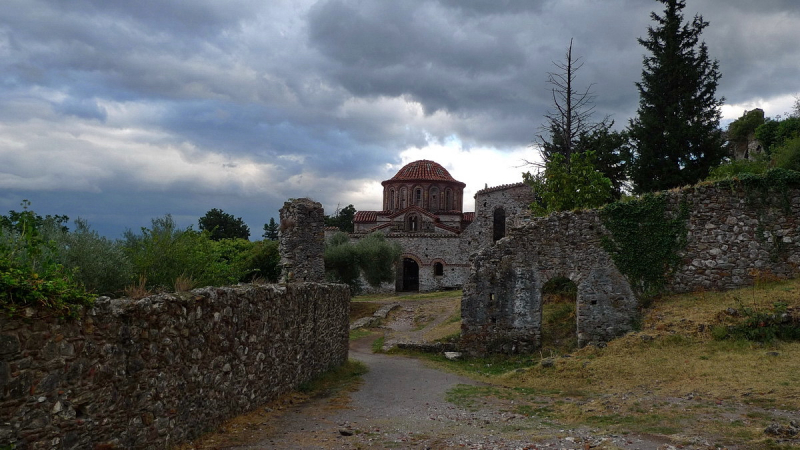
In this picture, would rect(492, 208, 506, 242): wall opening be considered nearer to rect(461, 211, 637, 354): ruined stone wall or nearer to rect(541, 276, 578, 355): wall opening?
rect(541, 276, 578, 355): wall opening

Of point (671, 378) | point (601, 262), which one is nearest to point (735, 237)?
point (601, 262)

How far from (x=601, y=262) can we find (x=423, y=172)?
3921 cm

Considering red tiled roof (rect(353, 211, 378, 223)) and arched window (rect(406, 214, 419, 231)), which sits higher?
red tiled roof (rect(353, 211, 378, 223))

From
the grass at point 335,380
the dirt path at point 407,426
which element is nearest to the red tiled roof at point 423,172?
the grass at point 335,380

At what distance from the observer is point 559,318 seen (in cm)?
1672

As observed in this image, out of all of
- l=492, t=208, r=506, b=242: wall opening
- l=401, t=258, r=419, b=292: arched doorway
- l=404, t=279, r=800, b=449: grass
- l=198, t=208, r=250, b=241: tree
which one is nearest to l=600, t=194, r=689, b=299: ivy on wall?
l=404, t=279, r=800, b=449: grass

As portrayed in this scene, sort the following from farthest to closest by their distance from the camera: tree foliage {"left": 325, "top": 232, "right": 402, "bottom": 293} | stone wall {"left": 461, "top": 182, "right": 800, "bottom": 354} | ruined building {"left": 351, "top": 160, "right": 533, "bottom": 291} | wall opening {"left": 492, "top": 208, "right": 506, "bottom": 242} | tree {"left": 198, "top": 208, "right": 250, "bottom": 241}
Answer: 1. tree {"left": 198, "top": 208, "right": 250, "bottom": 241}
2. wall opening {"left": 492, "top": 208, "right": 506, "bottom": 242}
3. ruined building {"left": 351, "top": 160, "right": 533, "bottom": 291}
4. tree foliage {"left": 325, "top": 232, "right": 402, "bottom": 293}
5. stone wall {"left": 461, "top": 182, "right": 800, "bottom": 354}

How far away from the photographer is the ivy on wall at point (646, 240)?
14.7m

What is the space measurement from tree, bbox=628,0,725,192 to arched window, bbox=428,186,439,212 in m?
26.0

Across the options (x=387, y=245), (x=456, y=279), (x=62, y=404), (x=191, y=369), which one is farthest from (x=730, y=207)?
(x=456, y=279)

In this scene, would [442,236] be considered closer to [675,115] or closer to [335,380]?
[675,115]

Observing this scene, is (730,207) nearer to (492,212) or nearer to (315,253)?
(315,253)

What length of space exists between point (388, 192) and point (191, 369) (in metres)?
48.0

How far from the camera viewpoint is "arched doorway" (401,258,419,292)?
45.3 meters
